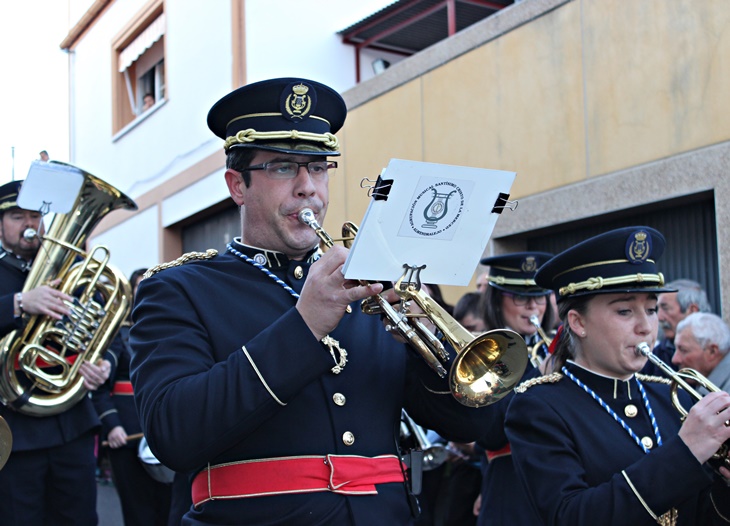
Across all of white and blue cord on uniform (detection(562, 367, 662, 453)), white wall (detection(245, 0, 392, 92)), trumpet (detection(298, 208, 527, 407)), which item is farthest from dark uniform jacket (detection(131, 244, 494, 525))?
white wall (detection(245, 0, 392, 92))

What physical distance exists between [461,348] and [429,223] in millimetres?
353

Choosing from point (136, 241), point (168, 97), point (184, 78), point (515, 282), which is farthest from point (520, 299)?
point (136, 241)

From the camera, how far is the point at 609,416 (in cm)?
345

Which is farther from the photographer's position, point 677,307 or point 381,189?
point 677,307

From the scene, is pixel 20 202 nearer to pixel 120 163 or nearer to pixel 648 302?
pixel 648 302

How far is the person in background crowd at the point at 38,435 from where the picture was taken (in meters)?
5.32

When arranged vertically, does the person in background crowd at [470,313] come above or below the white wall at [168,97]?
below

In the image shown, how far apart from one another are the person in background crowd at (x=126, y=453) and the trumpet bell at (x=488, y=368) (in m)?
4.69

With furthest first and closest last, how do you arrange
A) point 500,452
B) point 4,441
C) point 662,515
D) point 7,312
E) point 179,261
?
point 7,312 → point 500,452 → point 4,441 → point 662,515 → point 179,261

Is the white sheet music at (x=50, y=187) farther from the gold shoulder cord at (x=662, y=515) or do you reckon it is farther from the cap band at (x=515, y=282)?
the gold shoulder cord at (x=662, y=515)

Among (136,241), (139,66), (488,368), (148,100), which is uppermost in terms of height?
(139,66)

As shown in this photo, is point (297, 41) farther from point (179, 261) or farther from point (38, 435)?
point (179, 261)

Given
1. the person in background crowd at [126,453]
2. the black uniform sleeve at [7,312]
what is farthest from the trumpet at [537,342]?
the person in background crowd at [126,453]

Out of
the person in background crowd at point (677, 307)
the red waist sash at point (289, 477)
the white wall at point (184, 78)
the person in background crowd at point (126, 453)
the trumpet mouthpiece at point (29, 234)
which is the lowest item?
the person in background crowd at point (126, 453)
